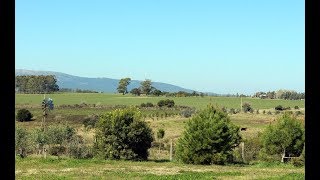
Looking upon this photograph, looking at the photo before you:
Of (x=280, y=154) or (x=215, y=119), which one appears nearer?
(x=215, y=119)

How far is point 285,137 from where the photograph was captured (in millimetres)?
26844

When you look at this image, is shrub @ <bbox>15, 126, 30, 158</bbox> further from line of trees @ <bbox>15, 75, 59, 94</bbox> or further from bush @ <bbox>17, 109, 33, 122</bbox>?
line of trees @ <bbox>15, 75, 59, 94</bbox>

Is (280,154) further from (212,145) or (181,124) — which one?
(181,124)

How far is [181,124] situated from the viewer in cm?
5359

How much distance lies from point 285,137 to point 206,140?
17.5ft

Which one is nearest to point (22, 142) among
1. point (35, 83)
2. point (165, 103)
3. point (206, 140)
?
point (206, 140)

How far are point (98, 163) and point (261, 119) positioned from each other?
133 feet

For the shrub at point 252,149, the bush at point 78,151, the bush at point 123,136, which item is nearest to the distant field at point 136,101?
the shrub at point 252,149

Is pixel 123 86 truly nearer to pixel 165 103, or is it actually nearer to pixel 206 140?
pixel 165 103

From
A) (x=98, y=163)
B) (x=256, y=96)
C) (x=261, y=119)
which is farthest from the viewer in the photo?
(x=256, y=96)

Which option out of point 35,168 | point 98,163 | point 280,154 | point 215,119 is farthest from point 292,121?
point 35,168
